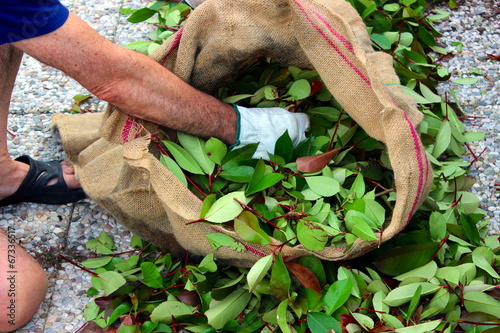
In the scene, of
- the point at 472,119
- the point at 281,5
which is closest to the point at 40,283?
the point at 281,5

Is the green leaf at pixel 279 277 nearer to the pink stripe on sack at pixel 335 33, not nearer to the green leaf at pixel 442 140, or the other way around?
the pink stripe on sack at pixel 335 33

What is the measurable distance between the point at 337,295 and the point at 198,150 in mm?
476

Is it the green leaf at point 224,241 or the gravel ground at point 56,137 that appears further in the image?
the gravel ground at point 56,137

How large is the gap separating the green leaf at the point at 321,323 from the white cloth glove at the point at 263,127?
434 mm

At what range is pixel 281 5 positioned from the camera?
1.28 metres

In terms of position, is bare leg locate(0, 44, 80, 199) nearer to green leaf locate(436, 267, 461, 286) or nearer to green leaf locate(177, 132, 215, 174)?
green leaf locate(177, 132, 215, 174)

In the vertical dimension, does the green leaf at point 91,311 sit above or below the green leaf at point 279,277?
below

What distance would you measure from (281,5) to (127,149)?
1.64 ft

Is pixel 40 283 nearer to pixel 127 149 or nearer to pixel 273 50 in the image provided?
pixel 127 149

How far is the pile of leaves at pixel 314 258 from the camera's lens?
3.63ft

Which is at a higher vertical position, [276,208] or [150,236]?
[276,208]

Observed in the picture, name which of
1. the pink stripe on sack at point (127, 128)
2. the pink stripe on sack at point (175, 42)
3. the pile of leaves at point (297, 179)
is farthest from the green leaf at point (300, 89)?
the pink stripe on sack at point (127, 128)

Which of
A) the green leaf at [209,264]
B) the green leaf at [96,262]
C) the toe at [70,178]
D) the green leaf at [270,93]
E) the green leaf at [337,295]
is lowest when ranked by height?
the green leaf at [96,262]

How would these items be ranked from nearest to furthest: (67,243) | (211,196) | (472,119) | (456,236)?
1. (211,196)
2. (456,236)
3. (67,243)
4. (472,119)
